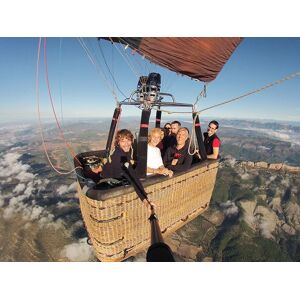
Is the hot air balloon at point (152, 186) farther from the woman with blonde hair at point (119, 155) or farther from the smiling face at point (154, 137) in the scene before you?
the smiling face at point (154, 137)

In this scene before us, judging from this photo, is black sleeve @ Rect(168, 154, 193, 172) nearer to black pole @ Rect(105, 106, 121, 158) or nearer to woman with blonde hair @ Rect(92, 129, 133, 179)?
woman with blonde hair @ Rect(92, 129, 133, 179)

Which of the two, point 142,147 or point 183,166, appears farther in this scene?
point 183,166

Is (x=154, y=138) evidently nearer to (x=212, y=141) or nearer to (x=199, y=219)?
(x=212, y=141)

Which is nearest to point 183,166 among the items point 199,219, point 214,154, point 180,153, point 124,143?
point 180,153

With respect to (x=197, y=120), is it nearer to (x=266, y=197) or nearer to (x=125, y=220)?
(x=125, y=220)

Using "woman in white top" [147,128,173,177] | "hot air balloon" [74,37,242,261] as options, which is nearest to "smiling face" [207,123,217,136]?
"hot air balloon" [74,37,242,261]

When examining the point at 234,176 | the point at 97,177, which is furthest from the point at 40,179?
the point at 97,177
